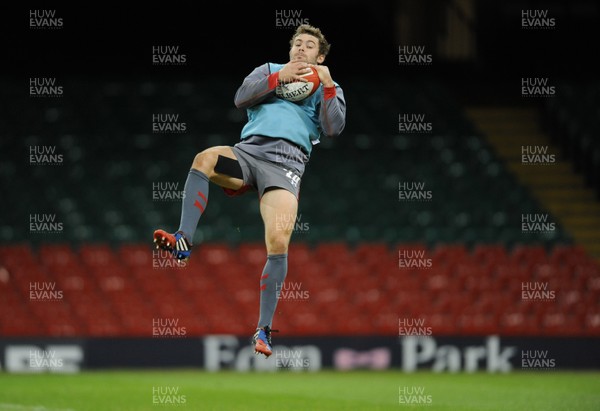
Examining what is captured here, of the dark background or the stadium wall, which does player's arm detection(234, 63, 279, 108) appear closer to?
the stadium wall

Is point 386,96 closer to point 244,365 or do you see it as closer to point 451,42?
point 451,42

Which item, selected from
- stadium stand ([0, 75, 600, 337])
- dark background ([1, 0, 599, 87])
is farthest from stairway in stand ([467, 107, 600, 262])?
dark background ([1, 0, 599, 87])

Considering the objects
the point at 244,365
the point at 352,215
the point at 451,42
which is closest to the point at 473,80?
the point at 451,42

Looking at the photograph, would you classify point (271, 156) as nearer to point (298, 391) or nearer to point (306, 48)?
point (306, 48)

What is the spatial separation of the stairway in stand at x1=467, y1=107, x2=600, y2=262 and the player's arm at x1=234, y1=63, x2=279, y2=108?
1134 cm

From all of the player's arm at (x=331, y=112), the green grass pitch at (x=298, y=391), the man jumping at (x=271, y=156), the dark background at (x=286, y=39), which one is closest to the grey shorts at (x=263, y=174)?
the man jumping at (x=271, y=156)

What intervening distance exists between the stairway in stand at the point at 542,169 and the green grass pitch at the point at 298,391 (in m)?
5.18

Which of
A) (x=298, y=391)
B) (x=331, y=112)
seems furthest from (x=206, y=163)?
(x=298, y=391)

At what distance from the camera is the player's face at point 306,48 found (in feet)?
26.3

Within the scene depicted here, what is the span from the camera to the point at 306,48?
317 inches

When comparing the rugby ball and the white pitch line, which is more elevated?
the rugby ball

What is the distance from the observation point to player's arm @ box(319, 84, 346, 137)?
25.8 ft

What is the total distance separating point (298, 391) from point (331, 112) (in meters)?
4.27

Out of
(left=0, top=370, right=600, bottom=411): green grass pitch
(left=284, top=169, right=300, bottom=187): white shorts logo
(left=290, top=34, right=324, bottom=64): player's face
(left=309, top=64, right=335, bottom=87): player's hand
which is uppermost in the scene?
(left=290, top=34, right=324, bottom=64): player's face
